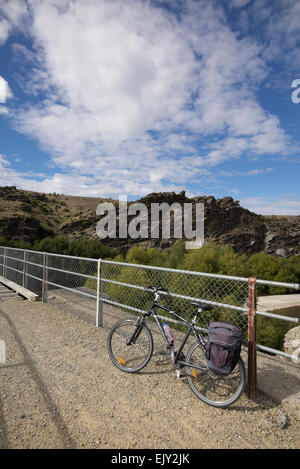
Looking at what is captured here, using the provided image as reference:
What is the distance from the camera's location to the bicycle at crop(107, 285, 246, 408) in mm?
2910

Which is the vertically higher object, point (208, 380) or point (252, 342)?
point (252, 342)

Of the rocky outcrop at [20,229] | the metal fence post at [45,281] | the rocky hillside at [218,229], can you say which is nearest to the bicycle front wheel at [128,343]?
the metal fence post at [45,281]

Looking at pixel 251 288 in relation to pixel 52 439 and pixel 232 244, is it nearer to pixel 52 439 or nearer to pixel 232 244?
pixel 52 439

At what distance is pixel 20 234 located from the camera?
32125mm

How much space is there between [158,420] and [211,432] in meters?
0.50

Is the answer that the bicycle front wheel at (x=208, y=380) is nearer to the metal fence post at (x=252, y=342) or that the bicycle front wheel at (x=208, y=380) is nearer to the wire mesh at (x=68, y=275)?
the metal fence post at (x=252, y=342)

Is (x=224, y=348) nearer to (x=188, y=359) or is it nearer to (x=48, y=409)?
(x=188, y=359)

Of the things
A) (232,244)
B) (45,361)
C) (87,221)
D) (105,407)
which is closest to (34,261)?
(45,361)

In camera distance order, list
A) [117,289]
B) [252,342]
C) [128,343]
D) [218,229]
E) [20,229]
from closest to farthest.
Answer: [252,342]
[128,343]
[117,289]
[218,229]
[20,229]

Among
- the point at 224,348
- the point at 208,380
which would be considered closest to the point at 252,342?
the point at 224,348

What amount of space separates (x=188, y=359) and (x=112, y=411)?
0.98m

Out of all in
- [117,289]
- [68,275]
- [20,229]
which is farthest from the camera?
[20,229]

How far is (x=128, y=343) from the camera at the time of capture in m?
3.76

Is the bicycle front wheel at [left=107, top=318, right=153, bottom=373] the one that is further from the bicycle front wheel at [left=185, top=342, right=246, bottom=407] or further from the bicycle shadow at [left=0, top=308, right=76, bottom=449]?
the bicycle shadow at [left=0, top=308, right=76, bottom=449]
